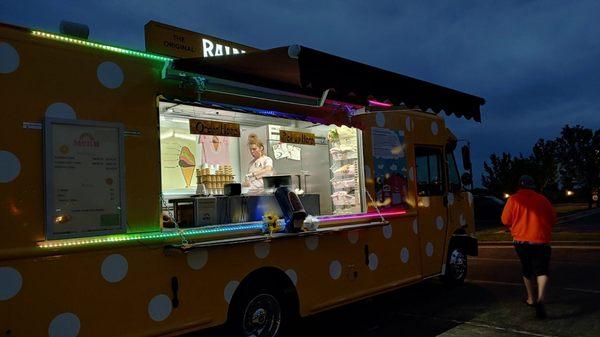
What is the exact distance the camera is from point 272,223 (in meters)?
5.10

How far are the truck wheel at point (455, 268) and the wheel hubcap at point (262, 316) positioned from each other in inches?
142

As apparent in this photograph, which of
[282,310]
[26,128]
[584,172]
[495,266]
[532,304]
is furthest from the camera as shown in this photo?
[584,172]

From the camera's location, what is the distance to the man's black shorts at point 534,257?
6.05 meters

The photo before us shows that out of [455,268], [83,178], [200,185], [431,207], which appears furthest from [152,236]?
[455,268]

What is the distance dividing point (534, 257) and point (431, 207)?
1691 mm

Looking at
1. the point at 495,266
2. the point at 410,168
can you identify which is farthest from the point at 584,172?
the point at 410,168

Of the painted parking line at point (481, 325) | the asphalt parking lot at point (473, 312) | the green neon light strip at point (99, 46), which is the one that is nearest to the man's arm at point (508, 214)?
the asphalt parking lot at point (473, 312)

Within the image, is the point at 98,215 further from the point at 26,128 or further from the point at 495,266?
the point at 495,266

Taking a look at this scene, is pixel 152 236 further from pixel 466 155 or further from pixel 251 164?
pixel 466 155

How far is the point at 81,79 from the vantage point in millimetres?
3932

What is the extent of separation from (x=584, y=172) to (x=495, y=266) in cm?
2606

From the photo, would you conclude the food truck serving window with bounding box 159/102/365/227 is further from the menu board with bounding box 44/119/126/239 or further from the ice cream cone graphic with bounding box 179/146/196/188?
the menu board with bounding box 44/119/126/239

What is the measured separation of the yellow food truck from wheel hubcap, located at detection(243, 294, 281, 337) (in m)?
0.01

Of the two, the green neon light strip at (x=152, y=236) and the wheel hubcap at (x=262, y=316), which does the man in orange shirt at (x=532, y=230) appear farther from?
the green neon light strip at (x=152, y=236)
